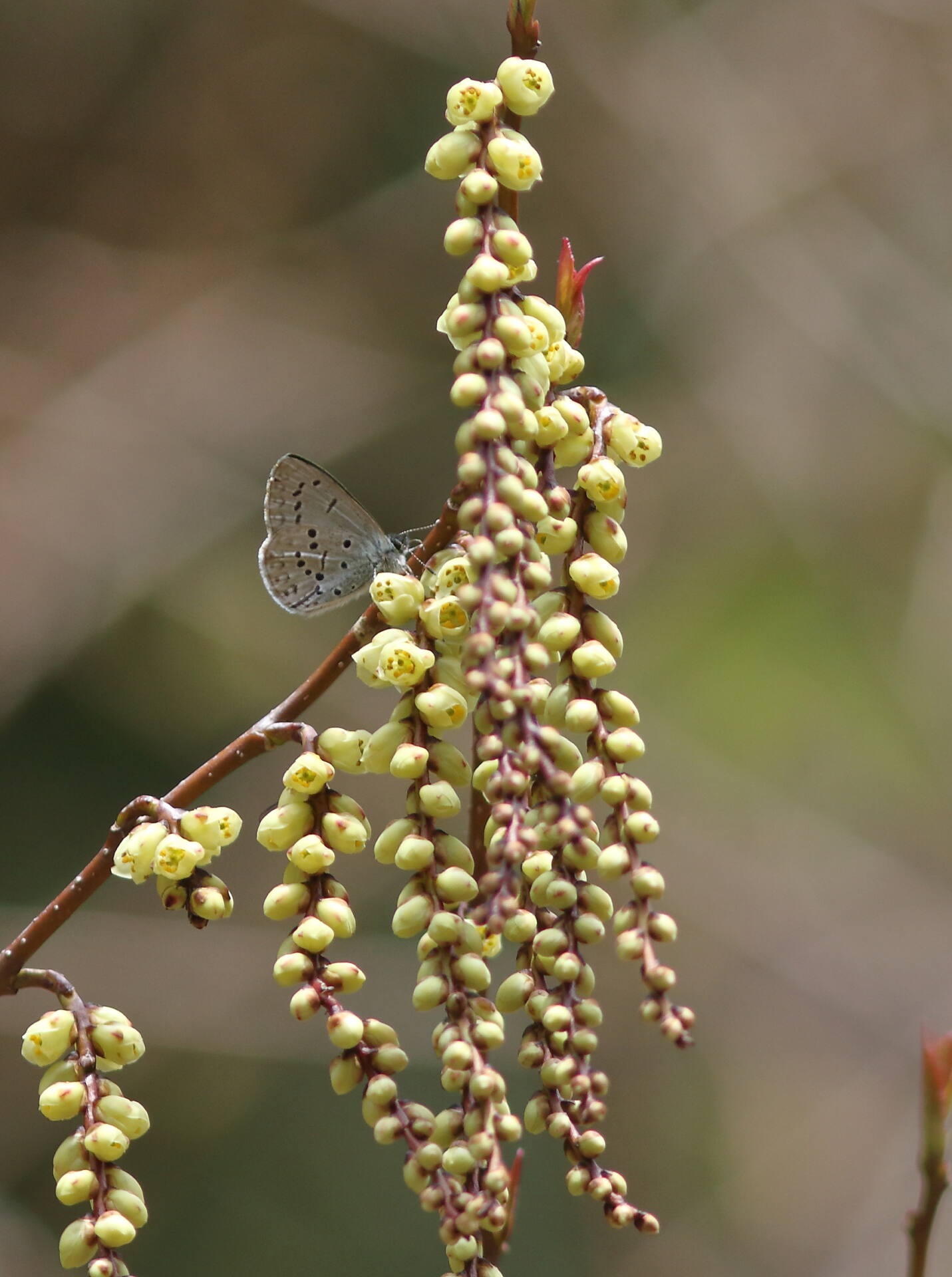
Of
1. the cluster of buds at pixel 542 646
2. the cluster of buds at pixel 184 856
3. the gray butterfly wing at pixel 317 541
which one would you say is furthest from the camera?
the gray butterfly wing at pixel 317 541

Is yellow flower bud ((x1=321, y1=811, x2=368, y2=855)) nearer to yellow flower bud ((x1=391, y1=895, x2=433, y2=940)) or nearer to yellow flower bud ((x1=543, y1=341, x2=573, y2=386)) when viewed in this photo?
yellow flower bud ((x1=391, y1=895, x2=433, y2=940))

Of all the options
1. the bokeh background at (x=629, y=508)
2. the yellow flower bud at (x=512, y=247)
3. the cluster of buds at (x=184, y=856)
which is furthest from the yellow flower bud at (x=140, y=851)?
the bokeh background at (x=629, y=508)

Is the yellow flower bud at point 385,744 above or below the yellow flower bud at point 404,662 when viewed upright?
below

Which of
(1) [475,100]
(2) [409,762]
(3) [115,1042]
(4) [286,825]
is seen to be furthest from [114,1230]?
(1) [475,100]

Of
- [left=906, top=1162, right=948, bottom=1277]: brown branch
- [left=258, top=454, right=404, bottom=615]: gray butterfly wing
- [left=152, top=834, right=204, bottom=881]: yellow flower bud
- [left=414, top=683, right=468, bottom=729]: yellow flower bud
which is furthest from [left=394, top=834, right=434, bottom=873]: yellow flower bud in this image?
[left=258, top=454, right=404, bottom=615]: gray butterfly wing

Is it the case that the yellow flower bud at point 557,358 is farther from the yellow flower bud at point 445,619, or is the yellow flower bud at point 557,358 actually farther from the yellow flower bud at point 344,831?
the yellow flower bud at point 344,831

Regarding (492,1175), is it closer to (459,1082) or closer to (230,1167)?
(459,1082)
